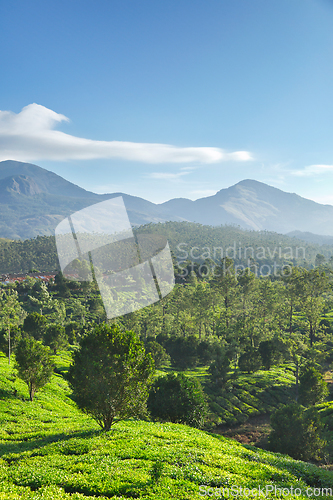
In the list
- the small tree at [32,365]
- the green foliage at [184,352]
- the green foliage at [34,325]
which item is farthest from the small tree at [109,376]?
the green foliage at [34,325]

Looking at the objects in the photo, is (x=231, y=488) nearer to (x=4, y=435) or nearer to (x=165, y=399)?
(x=4, y=435)

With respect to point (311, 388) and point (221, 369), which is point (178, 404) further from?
point (311, 388)

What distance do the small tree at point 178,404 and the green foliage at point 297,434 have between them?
7496 millimetres

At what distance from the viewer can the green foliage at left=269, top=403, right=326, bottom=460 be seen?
81.9ft

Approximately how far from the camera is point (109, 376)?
53.6 feet

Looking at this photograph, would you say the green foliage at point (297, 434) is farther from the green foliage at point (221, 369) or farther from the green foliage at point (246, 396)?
the green foliage at point (221, 369)

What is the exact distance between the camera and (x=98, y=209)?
19141 mm

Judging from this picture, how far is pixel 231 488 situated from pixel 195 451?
402 centimetres

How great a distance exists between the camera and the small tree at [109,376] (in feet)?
53.6

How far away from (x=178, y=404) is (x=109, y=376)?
11.8 metres

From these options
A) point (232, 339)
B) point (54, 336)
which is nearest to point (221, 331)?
point (232, 339)

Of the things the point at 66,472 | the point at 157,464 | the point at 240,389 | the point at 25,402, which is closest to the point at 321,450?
the point at 240,389

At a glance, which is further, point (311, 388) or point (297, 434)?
point (311, 388)

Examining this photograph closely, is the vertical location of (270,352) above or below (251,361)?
above
